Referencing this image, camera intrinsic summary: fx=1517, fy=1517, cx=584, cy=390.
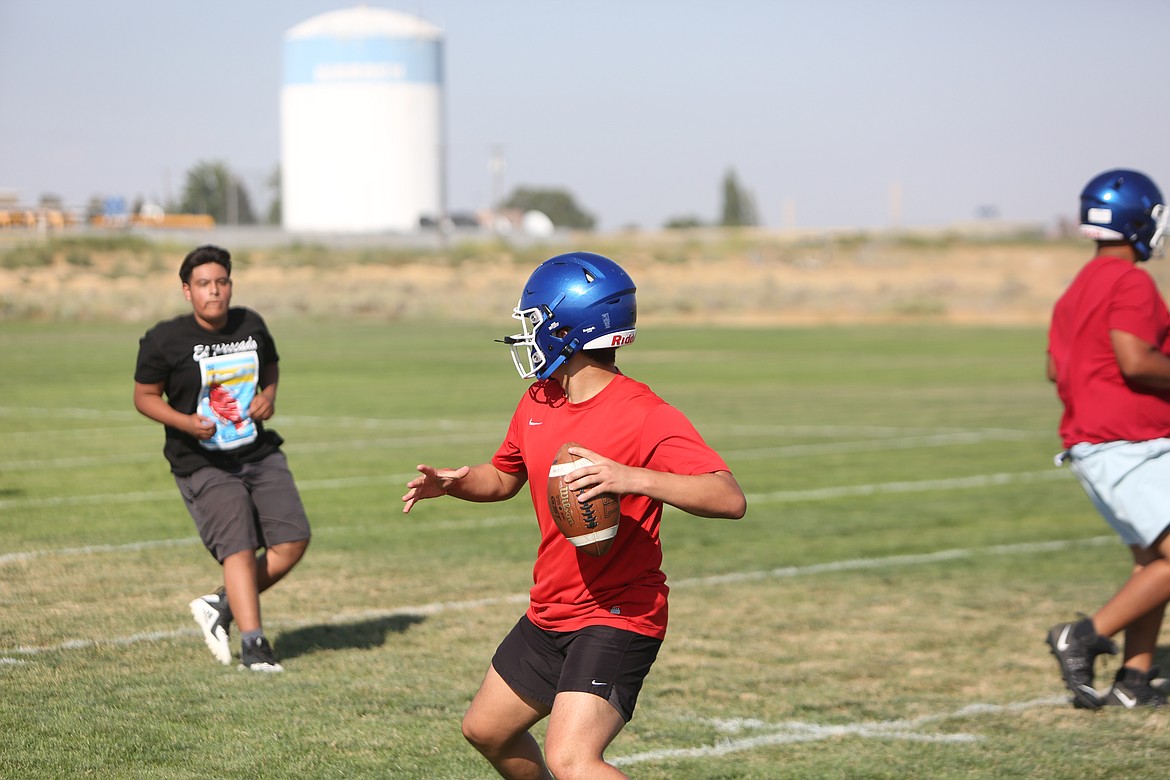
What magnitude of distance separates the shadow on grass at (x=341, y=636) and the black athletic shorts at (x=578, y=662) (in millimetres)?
3364

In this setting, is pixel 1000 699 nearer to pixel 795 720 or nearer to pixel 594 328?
pixel 795 720

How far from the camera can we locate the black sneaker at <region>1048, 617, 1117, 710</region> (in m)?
7.00

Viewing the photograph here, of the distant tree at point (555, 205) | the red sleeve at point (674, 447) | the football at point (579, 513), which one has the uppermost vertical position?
the red sleeve at point (674, 447)

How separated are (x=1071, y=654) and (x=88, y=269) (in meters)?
65.8

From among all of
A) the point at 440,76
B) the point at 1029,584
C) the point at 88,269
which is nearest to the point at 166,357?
the point at 1029,584

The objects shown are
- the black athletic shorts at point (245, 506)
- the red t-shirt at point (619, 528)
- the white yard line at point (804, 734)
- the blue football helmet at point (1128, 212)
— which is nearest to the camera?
the red t-shirt at point (619, 528)

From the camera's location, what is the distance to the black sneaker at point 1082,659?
276 inches

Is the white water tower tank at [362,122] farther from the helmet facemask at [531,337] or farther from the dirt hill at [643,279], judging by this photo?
the helmet facemask at [531,337]

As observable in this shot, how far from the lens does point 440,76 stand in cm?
9812

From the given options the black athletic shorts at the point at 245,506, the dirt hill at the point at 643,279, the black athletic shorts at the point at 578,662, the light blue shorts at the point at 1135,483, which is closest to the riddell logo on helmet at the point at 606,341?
the black athletic shorts at the point at 578,662

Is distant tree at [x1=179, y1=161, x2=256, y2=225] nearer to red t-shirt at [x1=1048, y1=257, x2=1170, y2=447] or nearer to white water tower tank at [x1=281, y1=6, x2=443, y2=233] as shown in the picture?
white water tower tank at [x1=281, y1=6, x2=443, y2=233]

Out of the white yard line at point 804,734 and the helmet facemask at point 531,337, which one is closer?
the helmet facemask at point 531,337

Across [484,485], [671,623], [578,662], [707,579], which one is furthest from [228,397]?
[578,662]

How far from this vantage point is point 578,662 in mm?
4570
